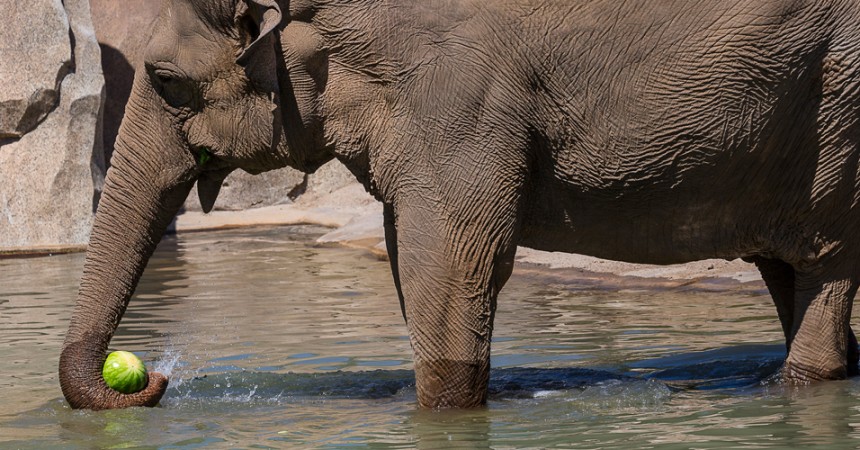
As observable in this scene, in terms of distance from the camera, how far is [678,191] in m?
6.00

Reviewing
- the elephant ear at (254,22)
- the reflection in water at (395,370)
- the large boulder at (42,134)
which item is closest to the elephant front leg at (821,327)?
the reflection in water at (395,370)

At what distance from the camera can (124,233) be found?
20.4 ft

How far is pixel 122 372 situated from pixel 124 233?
0.60 metres

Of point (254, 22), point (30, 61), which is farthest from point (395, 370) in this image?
point (30, 61)

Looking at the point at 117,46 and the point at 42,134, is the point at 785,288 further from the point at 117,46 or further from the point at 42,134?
the point at 117,46

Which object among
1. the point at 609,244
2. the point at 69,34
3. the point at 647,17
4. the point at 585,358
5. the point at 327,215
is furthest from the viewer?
the point at 327,215

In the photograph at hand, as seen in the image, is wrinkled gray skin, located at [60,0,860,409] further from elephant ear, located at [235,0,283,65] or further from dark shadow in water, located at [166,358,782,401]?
dark shadow in water, located at [166,358,782,401]

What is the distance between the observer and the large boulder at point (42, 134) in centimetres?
1691

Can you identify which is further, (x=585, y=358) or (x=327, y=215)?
(x=327, y=215)

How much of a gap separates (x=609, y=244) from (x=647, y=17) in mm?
1006

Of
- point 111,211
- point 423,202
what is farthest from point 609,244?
point 111,211

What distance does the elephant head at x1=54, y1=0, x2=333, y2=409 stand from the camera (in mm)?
5965

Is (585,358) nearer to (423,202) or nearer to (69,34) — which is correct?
(423,202)

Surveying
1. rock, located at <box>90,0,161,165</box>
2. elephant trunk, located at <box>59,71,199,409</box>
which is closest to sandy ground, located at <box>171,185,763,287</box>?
rock, located at <box>90,0,161,165</box>
